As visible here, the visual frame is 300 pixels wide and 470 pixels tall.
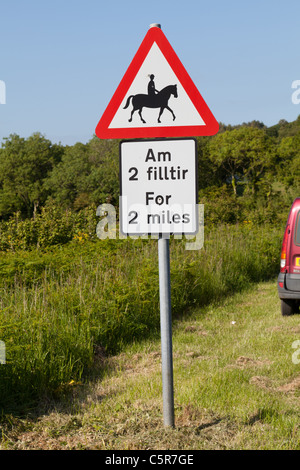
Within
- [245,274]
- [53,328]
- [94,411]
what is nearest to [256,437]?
[94,411]

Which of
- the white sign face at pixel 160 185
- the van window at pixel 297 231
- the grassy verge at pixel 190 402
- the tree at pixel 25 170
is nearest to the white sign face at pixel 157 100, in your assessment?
the white sign face at pixel 160 185

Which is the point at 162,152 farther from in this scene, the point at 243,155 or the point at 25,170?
the point at 25,170

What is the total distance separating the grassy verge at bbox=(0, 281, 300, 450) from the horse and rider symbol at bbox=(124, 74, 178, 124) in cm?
211

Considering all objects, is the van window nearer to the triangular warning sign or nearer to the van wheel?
the van wheel

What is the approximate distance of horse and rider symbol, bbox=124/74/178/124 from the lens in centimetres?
345

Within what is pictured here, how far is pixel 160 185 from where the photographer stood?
3.47 metres

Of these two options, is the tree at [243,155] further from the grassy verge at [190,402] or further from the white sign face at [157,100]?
the white sign face at [157,100]

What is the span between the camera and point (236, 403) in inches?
161

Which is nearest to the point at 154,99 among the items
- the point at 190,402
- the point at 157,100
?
the point at 157,100

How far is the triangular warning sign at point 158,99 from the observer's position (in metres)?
3.47

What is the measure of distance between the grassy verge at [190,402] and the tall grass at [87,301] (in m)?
0.27

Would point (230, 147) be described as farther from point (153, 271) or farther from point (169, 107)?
point (169, 107)

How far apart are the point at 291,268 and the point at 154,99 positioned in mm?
5109

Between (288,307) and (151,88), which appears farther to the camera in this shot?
(288,307)
